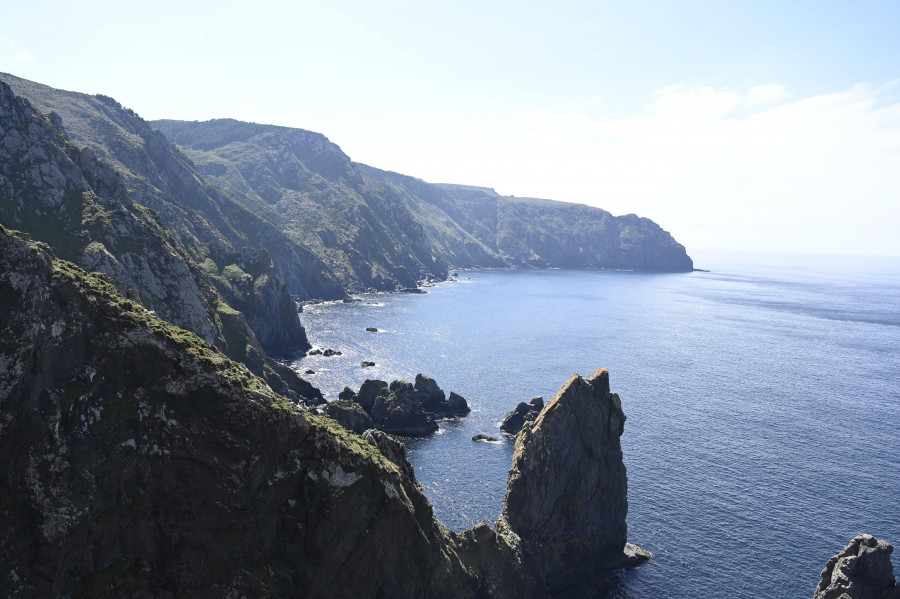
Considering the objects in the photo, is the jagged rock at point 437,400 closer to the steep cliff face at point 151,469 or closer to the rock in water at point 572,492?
the rock in water at point 572,492

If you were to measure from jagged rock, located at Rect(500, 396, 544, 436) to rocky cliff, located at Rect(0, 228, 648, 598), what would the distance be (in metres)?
83.6

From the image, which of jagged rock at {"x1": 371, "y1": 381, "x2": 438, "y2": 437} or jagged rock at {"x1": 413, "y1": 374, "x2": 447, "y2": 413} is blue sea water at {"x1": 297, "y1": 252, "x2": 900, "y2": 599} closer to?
jagged rock at {"x1": 371, "y1": 381, "x2": 438, "y2": 437}

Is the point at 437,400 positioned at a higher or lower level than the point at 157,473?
lower

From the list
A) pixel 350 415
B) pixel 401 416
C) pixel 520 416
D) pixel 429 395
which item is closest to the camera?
pixel 350 415

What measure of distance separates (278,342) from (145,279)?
69735 millimetres

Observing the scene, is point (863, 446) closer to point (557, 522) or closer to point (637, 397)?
point (637, 397)

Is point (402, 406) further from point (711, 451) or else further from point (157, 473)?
point (157, 473)

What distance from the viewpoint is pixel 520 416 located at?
422 feet

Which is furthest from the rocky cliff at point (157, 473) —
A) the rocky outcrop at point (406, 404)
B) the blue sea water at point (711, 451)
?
the rocky outcrop at point (406, 404)

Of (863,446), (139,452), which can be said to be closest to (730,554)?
(863,446)

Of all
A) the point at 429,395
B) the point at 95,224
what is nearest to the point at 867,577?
the point at 429,395

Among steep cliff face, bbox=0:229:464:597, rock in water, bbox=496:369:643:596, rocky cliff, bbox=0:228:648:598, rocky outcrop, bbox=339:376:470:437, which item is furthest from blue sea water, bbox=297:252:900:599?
steep cliff face, bbox=0:229:464:597

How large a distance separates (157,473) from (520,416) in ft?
333

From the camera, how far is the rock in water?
2817 inches
